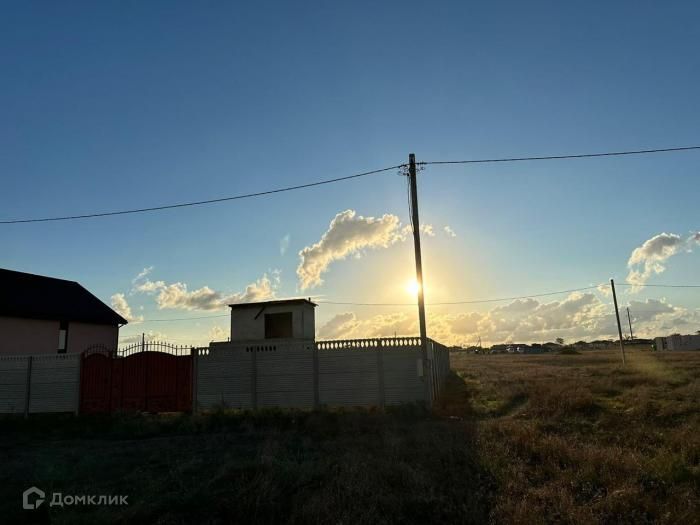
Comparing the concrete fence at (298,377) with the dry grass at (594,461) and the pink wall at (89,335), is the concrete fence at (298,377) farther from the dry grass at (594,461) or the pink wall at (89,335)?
the pink wall at (89,335)

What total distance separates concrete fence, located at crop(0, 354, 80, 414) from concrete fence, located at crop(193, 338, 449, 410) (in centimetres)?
469

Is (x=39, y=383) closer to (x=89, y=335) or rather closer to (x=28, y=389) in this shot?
(x=28, y=389)

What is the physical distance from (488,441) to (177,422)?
9.22 m

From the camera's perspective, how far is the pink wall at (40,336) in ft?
76.7

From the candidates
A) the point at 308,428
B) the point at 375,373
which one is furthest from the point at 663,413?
the point at 308,428

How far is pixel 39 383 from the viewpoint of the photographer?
58.7 feet

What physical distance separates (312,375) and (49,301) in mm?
17796

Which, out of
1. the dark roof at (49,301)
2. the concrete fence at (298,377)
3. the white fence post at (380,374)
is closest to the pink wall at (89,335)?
the dark roof at (49,301)

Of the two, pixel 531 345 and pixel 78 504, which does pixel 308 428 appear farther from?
pixel 531 345

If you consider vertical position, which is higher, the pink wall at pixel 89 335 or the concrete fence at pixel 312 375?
the pink wall at pixel 89 335

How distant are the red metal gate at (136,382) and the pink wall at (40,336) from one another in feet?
28.0

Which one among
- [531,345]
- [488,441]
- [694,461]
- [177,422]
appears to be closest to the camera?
[694,461]

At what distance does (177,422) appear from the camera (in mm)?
14680

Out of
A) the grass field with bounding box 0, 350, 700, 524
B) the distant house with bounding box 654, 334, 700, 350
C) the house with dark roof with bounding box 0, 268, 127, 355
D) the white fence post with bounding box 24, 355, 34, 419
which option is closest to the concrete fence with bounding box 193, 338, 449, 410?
the grass field with bounding box 0, 350, 700, 524
